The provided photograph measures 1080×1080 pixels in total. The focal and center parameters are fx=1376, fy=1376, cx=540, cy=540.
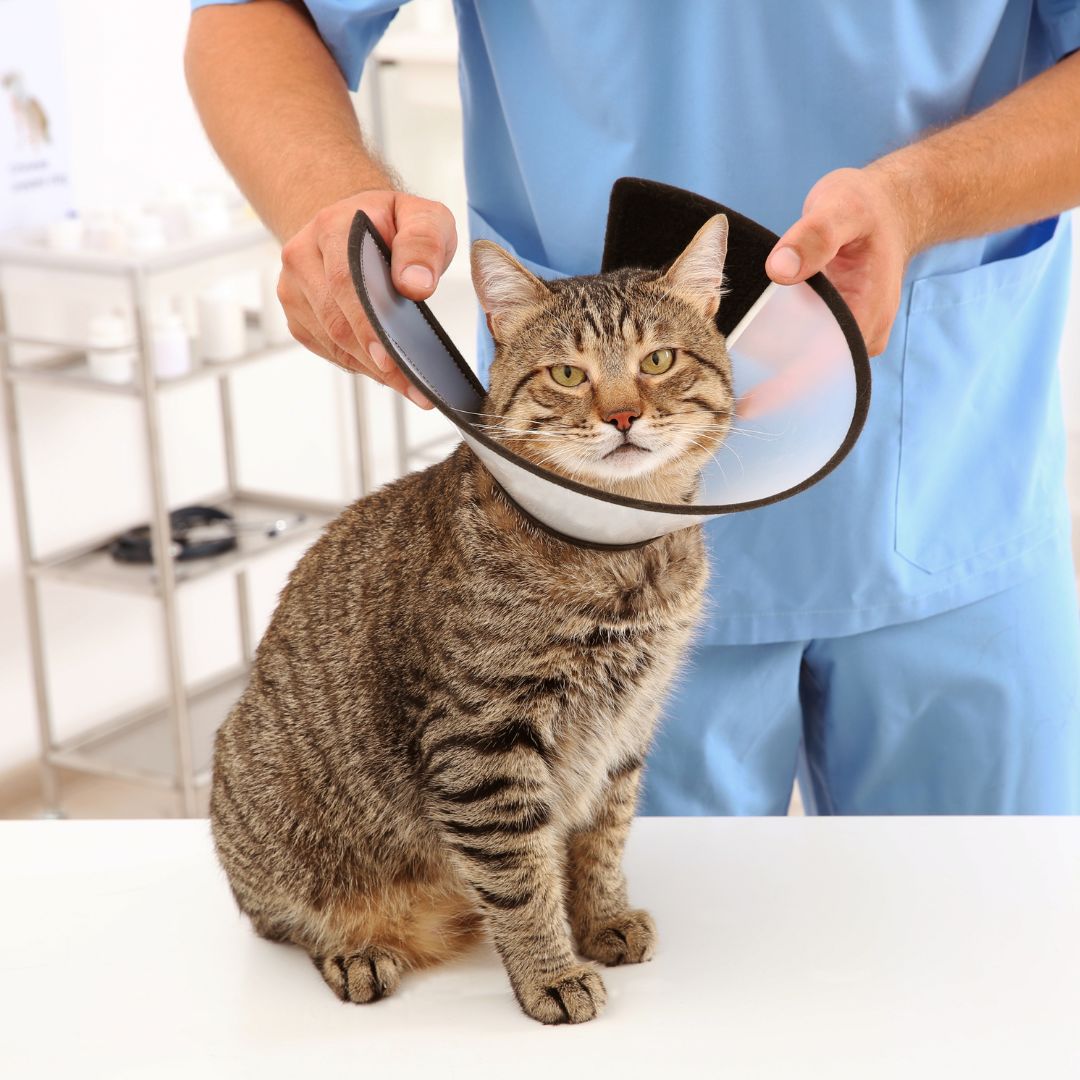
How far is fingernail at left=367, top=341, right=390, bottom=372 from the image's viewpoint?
35.5 inches

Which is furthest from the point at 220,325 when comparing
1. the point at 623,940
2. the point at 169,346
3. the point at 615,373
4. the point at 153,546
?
the point at 623,940

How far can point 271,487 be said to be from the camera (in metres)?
3.22

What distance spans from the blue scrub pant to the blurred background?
3.94ft

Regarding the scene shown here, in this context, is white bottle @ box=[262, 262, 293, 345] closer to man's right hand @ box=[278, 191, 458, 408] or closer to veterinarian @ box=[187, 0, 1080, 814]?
veterinarian @ box=[187, 0, 1080, 814]

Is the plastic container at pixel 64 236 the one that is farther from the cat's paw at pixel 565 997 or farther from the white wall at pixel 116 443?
the cat's paw at pixel 565 997

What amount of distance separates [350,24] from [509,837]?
78 cm

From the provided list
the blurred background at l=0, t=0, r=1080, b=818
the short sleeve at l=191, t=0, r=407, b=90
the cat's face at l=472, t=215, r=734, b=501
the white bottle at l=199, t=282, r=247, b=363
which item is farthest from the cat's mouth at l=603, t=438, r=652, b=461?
the white bottle at l=199, t=282, r=247, b=363

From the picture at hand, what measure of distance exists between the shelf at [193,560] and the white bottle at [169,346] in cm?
36

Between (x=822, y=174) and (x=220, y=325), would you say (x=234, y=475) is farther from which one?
(x=822, y=174)

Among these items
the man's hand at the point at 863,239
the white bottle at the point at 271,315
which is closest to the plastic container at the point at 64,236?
the white bottle at the point at 271,315

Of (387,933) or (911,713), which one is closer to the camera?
(387,933)

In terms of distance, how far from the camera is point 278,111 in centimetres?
121

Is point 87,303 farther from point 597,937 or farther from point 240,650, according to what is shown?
point 597,937

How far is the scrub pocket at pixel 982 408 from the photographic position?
4.05ft
